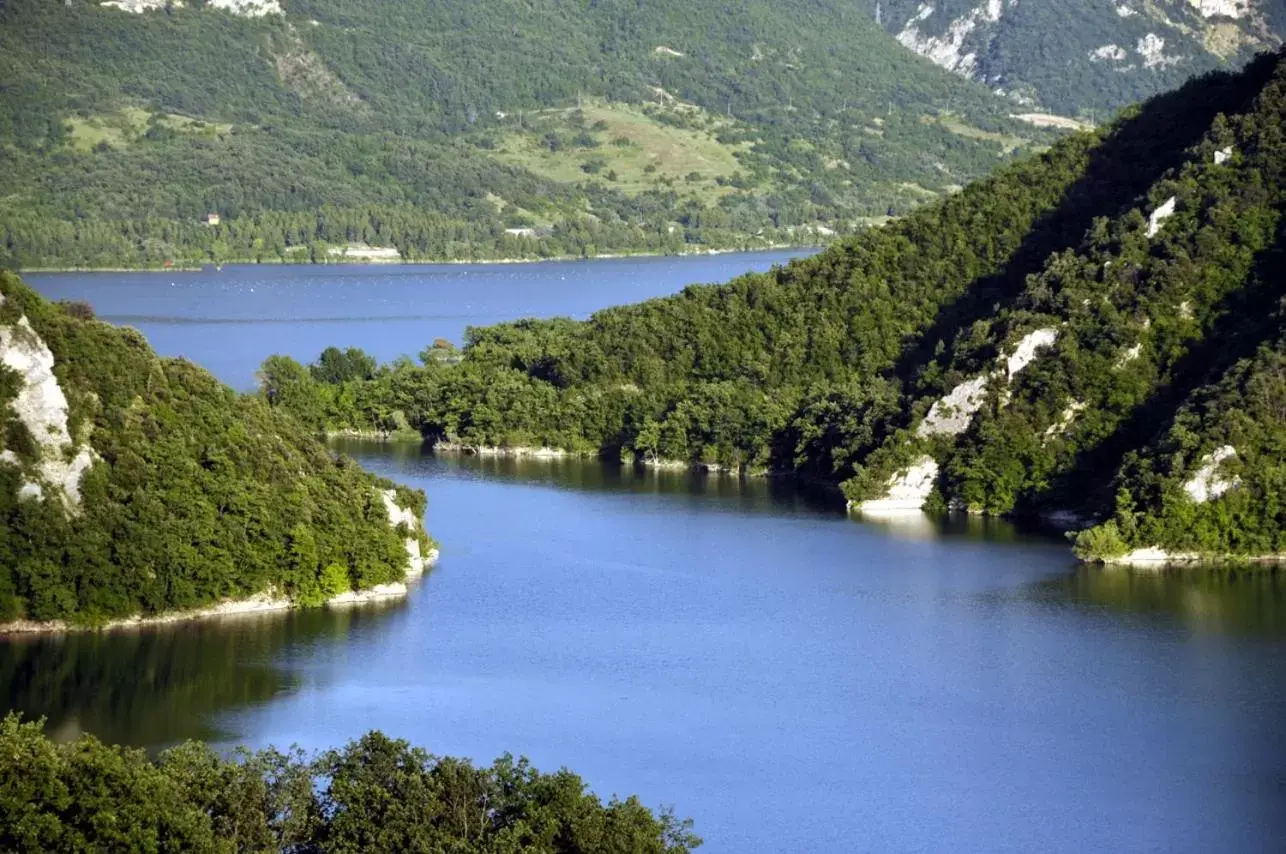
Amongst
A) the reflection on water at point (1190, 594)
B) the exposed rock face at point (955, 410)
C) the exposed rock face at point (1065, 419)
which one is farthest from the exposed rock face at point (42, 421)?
the exposed rock face at point (1065, 419)

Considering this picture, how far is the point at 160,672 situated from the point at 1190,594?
28.1 m

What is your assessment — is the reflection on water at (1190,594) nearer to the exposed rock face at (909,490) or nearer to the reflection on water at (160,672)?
the exposed rock face at (909,490)

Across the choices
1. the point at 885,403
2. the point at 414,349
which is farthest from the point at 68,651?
the point at 414,349

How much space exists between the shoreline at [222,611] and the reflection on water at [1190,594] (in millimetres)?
18101

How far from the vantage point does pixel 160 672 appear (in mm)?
55562

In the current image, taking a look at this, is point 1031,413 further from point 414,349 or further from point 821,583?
point 414,349

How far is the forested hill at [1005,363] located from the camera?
72875 millimetres

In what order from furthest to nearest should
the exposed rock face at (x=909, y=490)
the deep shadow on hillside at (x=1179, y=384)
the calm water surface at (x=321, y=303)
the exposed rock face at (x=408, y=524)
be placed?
the calm water surface at (x=321, y=303) < the exposed rock face at (x=909, y=490) < the deep shadow on hillside at (x=1179, y=384) < the exposed rock face at (x=408, y=524)

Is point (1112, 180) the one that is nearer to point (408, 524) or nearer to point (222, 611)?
point (408, 524)

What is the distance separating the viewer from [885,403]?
276 ft

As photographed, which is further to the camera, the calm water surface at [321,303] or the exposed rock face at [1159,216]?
the calm water surface at [321,303]

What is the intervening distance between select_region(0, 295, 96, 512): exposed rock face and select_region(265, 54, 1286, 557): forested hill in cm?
2888

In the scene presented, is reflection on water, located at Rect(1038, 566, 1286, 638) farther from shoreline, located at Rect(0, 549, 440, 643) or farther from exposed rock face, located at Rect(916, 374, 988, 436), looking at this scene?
shoreline, located at Rect(0, 549, 440, 643)

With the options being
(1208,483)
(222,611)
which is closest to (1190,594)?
(1208,483)
